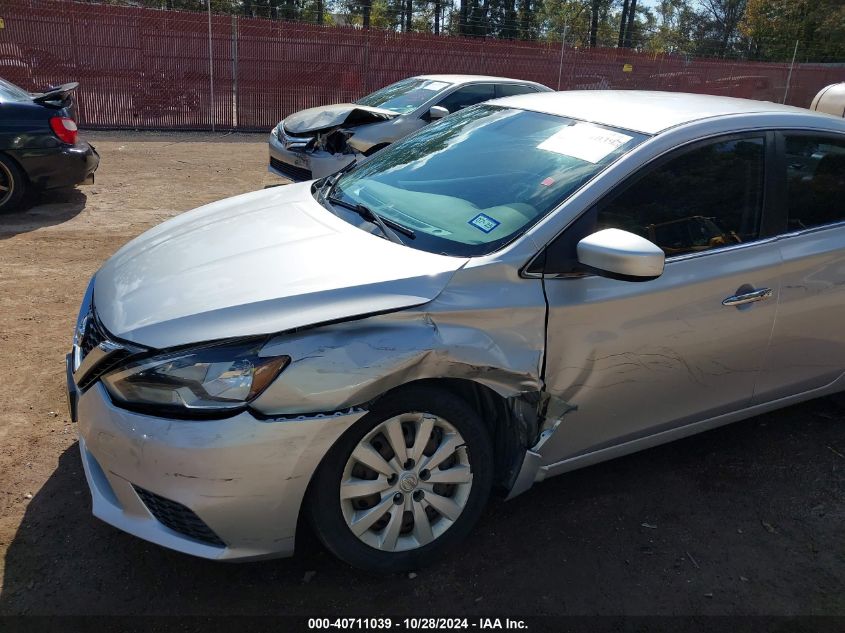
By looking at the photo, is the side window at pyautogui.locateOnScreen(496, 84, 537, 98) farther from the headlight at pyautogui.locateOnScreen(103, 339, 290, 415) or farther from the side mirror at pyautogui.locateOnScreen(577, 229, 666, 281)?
the headlight at pyautogui.locateOnScreen(103, 339, 290, 415)

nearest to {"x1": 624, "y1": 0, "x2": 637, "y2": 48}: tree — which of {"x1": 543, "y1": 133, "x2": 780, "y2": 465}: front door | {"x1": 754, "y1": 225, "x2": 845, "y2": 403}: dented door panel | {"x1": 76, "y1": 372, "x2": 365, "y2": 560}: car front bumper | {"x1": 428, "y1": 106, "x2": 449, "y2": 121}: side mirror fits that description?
{"x1": 428, "y1": 106, "x2": 449, "y2": 121}: side mirror

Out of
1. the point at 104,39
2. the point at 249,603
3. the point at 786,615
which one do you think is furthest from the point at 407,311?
the point at 104,39

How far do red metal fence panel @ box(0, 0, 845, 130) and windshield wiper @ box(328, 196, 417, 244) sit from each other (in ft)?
41.5

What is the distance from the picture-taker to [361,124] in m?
8.62

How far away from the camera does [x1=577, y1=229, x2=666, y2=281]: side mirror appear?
2592mm

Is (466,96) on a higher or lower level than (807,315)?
higher

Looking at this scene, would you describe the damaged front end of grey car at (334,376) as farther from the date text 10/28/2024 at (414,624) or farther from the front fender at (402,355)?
the date text 10/28/2024 at (414,624)

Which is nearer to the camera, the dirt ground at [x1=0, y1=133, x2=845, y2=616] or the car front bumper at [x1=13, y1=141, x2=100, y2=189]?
the dirt ground at [x1=0, y1=133, x2=845, y2=616]

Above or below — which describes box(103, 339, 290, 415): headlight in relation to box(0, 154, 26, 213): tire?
above

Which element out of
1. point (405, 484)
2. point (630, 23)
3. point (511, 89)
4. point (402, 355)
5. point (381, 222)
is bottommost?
point (405, 484)

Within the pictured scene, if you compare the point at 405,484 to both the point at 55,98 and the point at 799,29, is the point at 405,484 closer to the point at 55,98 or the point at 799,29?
the point at 55,98

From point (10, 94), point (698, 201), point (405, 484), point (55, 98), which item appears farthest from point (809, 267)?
point (10, 94)

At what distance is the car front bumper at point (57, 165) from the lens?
7293mm

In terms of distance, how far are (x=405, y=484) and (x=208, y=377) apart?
80 centimetres
